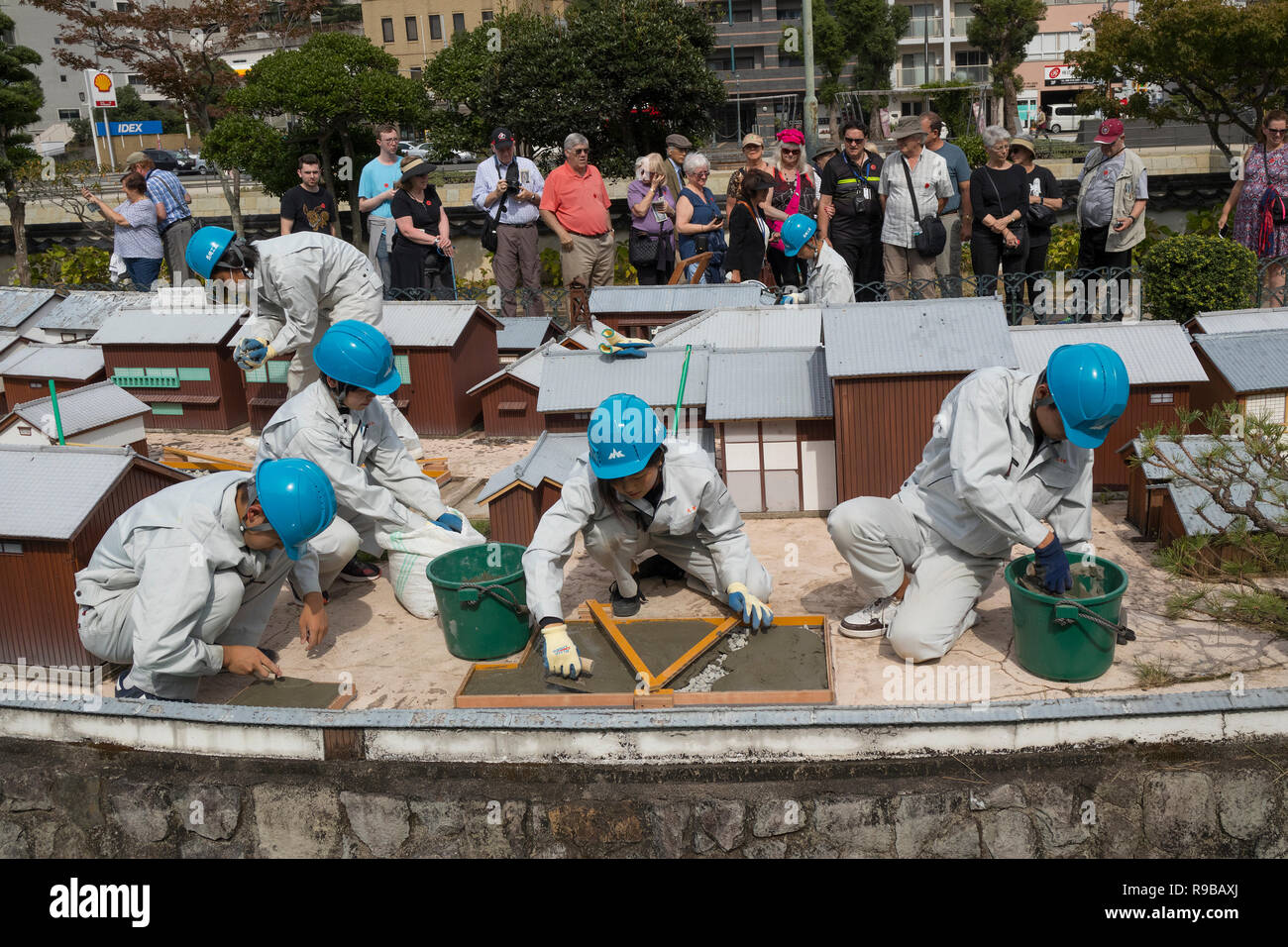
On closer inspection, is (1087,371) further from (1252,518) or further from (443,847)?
(443,847)

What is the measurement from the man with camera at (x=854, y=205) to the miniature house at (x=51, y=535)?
230 inches

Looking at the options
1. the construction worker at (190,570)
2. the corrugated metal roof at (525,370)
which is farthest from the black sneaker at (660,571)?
the corrugated metal roof at (525,370)

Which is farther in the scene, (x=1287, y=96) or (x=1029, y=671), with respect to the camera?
(x=1287, y=96)

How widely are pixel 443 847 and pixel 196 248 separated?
4.47 meters

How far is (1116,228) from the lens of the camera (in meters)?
9.09

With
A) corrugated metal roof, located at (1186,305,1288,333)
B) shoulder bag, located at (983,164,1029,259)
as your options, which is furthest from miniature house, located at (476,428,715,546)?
shoulder bag, located at (983,164,1029,259)

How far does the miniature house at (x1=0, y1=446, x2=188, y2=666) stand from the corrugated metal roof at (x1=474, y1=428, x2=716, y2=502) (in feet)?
6.04

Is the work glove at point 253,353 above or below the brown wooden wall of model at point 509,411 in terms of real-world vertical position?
above

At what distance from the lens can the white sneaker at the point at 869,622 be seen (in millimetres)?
4996

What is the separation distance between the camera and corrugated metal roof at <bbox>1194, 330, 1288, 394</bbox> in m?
6.30

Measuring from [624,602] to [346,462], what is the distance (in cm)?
156

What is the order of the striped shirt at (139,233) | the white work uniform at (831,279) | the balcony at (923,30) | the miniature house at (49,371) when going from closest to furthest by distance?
the white work uniform at (831,279), the miniature house at (49,371), the striped shirt at (139,233), the balcony at (923,30)

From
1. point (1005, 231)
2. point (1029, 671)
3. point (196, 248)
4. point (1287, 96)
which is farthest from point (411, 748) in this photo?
point (1287, 96)

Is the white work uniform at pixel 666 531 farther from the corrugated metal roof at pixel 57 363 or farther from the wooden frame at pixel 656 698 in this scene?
the corrugated metal roof at pixel 57 363
